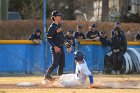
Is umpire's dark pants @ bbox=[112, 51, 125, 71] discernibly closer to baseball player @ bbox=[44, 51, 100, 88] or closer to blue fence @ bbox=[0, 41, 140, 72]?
blue fence @ bbox=[0, 41, 140, 72]

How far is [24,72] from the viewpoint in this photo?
68.5ft

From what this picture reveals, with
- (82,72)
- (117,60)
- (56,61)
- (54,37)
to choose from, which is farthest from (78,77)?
(117,60)

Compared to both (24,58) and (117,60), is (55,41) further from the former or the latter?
(117,60)

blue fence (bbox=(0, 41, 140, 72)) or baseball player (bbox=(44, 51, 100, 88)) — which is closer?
baseball player (bbox=(44, 51, 100, 88))

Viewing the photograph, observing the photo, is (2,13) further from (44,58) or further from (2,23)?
(44,58)

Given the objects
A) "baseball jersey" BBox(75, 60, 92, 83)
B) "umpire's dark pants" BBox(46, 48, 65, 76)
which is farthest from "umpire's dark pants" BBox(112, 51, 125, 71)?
"baseball jersey" BBox(75, 60, 92, 83)

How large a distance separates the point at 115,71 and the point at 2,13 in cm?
1539

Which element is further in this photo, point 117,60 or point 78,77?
point 117,60

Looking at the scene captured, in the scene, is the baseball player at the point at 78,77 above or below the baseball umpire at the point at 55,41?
below

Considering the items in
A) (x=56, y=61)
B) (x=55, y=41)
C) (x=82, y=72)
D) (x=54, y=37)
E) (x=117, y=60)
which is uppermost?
(x=54, y=37)

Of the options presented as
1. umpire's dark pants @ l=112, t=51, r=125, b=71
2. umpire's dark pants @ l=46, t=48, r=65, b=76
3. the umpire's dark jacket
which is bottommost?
umpire's dark pants @ l=112, t=51, r=125, b=71

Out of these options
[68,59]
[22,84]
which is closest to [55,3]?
[68,59]

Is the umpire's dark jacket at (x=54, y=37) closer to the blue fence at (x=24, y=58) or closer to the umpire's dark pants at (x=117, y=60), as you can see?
the blue fence at (x=24, y=58)

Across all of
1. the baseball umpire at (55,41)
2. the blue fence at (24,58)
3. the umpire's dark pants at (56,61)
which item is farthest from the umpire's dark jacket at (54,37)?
the blue fence at (24,58)
